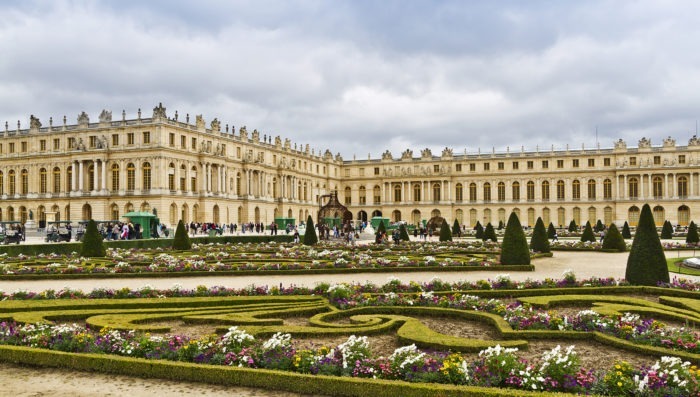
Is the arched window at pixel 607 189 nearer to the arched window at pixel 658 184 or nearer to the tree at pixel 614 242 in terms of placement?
the arched window at pixel 658 184

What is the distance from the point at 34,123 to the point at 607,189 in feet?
218

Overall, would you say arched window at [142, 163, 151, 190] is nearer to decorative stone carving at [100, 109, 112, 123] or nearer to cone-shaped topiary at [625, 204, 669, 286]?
decorative stone carving at [100, 109, 112, 123]

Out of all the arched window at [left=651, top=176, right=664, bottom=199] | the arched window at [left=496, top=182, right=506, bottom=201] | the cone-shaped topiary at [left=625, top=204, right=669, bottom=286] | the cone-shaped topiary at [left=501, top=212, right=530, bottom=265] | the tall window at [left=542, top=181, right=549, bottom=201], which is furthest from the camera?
the arched window at [left=496, top=182, right=506, bottom=201]

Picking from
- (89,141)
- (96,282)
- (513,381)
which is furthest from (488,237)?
(89,141)

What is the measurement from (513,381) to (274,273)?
464 inches

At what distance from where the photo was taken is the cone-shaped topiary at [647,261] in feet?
42.0

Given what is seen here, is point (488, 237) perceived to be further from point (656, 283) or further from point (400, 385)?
point (400, 385)

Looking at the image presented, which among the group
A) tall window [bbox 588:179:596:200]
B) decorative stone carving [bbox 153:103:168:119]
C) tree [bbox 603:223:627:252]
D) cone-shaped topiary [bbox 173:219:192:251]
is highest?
decorative stone carving [bbox 153:103:168:119]

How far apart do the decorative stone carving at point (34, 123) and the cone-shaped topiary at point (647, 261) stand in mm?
60103

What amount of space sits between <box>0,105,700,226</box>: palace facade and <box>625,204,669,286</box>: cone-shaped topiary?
3055 centimetres

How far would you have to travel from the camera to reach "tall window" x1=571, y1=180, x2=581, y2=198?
7562cm

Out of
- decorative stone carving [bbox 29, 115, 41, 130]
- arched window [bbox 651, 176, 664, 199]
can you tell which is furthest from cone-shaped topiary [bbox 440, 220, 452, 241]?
arched window [bbox 651, 176, 664, 199]

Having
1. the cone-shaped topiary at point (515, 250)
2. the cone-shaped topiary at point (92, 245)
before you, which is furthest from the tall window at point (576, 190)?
the cone-shaped topiary at point (92, 245)

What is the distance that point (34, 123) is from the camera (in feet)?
194
